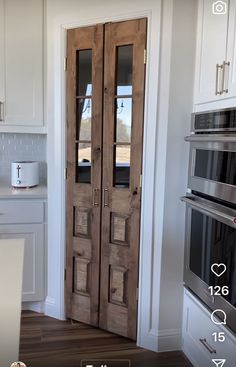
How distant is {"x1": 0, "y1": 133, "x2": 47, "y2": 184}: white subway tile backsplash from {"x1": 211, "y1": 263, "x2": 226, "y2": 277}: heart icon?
6.31 ft

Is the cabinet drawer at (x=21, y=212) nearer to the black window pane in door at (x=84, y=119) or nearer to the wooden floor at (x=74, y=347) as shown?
the black window pane in door at (x=84, y=119)

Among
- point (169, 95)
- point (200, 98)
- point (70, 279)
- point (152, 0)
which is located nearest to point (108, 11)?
point (152, 0)

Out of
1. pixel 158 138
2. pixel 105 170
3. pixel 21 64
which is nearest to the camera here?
pixel 158 138

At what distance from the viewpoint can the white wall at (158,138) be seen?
2.20 metres

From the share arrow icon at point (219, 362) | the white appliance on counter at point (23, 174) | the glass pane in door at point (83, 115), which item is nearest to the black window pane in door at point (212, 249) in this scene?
the share arrow icon at point (219, 362)

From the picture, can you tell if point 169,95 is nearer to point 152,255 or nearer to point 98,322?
point 152,255

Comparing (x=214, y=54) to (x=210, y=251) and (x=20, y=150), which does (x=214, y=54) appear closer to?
(x=210, y=251)

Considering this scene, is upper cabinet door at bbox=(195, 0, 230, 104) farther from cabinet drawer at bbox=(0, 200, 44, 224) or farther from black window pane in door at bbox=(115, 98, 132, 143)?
cabinet drawer at bbox=(0, 200, 44, 224)

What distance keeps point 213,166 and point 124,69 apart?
3.05 feet

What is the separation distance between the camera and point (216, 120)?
6.11 ft

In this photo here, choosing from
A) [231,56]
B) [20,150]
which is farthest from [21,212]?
[231,56]

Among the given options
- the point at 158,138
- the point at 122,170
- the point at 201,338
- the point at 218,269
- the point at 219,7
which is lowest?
the point at 201,338

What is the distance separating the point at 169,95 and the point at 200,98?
0.62ft

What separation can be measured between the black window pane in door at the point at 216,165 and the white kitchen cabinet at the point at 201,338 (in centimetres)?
71
